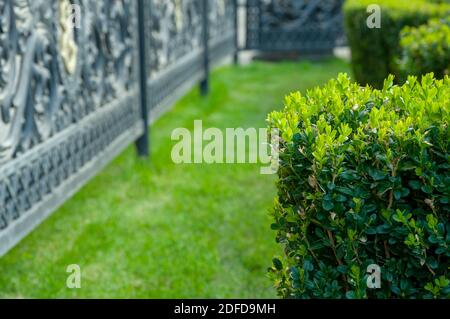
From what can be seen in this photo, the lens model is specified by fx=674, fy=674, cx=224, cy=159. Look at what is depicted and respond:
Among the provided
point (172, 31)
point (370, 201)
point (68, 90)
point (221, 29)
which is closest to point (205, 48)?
point (221, 29)

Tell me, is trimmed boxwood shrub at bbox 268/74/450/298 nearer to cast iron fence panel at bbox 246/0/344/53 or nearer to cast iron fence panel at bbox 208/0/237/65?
cast iron fence panel at bbox 208/0/237/65

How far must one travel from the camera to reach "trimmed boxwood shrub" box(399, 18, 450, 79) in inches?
162

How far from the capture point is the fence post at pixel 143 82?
6328 millimetres

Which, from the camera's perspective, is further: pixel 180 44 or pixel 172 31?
pixel 180 44

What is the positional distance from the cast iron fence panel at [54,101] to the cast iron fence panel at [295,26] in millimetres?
6571

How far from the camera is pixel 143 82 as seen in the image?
6.50m

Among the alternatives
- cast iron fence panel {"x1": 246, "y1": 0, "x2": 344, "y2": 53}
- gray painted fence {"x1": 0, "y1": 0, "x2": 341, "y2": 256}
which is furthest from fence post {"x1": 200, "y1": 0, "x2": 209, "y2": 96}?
cast iron fence panel {"x1": 246, "y1": 0, "x2": 344, "y2": 53}

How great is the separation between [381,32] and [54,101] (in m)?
3.56

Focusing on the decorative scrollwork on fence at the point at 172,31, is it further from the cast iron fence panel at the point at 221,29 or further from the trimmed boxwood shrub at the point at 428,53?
the trimmed boxwood shrub at the point at 428,53

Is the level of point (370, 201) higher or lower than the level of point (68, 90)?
higher

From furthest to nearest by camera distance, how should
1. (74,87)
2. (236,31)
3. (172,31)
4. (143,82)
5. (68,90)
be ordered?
1. (236,31)
2. (172,31)
3. (143,82)
4. (74,87)
5. (68,90)

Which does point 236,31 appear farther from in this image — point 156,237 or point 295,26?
point 156,237

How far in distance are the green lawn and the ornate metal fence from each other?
1.28 feet

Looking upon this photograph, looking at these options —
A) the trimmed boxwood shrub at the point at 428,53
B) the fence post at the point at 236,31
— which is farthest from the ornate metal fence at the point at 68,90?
the fence post at the point at 236,31
